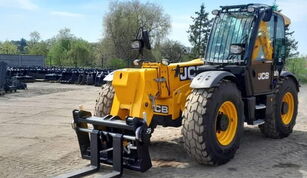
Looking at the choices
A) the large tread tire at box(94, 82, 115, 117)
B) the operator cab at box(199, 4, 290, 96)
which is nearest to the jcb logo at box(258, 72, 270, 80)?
the operator cab at box(199, 4, 290, 96)

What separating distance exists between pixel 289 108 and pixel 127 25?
138 feet

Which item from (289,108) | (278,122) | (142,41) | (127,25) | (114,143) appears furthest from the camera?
(127,25)

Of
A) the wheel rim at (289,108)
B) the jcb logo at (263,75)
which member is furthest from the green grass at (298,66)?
the jcb logo at (263,75)

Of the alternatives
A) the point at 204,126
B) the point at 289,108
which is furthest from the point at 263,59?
the point at 204,126

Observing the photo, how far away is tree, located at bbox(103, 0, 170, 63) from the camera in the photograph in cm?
4850

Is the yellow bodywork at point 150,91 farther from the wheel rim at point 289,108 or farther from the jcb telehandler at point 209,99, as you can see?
the wheel rim at point 289,108

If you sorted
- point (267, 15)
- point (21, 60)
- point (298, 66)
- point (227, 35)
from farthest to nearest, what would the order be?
1. point (21, 60)
2. point (298, 66)
3. point (227, 35)
4. point (267, 15)

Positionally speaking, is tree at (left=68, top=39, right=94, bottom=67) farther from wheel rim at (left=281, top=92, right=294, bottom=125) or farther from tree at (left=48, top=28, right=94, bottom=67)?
wheel rim at (left=281, top=92, right=294, bottom=125)

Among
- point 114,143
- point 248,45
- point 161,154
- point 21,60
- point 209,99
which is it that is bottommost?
point 161,154

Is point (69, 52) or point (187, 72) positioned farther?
point (69, 52)

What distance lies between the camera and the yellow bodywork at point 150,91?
5.80m

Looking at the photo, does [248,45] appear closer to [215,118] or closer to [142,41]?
[215,118]

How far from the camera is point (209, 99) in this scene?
5438mm

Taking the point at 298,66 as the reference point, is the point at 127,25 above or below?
above
